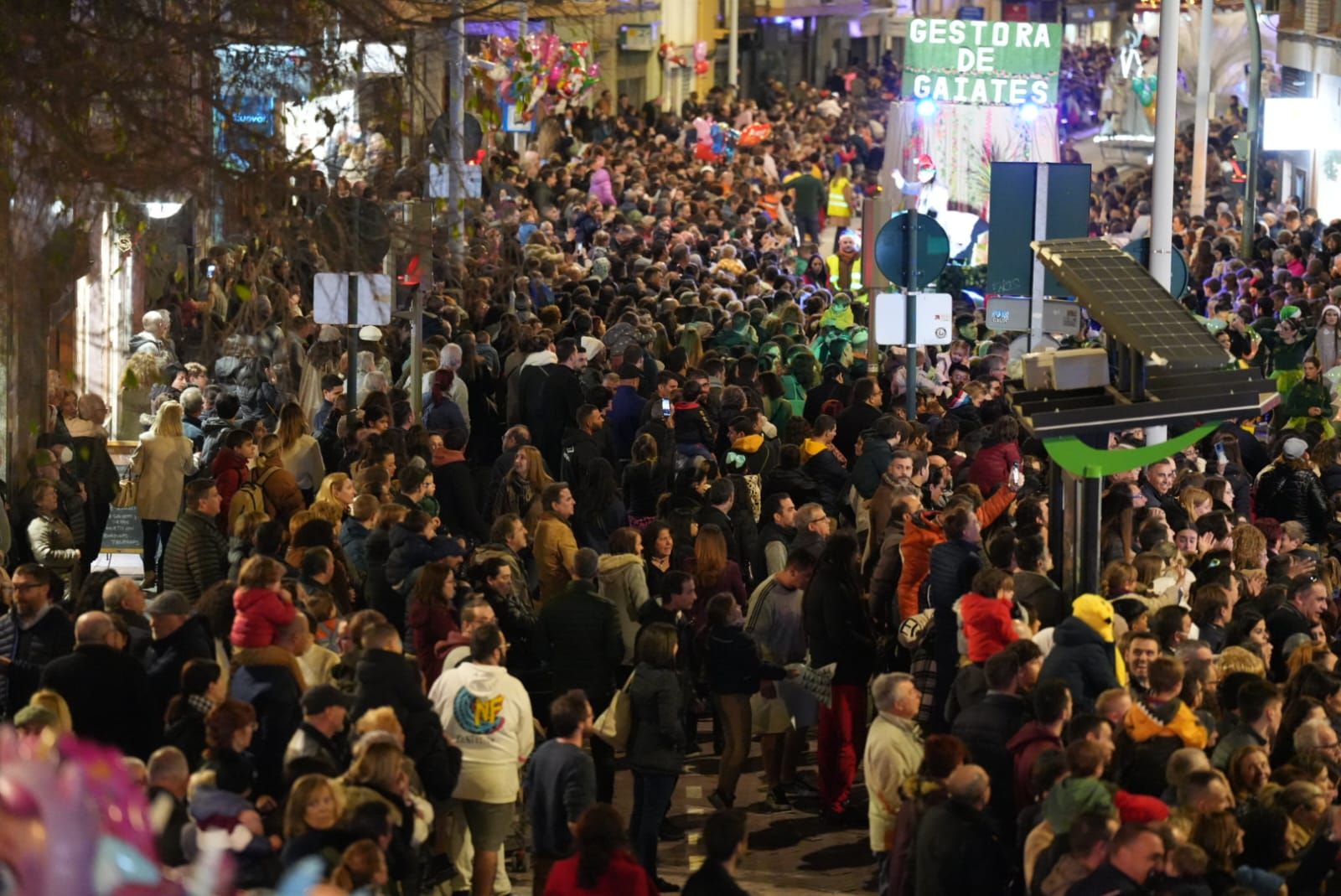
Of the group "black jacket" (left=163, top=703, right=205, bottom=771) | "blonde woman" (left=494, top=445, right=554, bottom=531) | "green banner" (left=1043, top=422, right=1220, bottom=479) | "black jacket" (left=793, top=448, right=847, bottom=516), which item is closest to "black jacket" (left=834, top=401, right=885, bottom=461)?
"black jacket" (left=793, top=448, right=847, bottom=516)

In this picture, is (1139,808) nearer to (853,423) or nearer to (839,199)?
(853,423)

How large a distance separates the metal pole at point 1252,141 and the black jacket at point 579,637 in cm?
2221

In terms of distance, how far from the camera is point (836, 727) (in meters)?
12.9

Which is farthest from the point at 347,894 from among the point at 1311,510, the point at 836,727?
the point at 1311,510

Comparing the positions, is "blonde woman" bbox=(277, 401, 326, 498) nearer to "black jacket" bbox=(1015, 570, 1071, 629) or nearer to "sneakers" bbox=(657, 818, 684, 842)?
"sneakers" bbox=(657, 818, 684, 842)

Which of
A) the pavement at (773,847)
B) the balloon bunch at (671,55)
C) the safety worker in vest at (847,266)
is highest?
the balloon bunch at (671,55)

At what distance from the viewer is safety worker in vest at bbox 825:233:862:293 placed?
30.3 meters

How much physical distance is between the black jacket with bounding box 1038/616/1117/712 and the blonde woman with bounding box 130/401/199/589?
7.16 m

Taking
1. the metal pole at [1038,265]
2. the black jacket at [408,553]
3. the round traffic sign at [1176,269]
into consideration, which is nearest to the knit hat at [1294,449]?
the round traffic sign at [1176,269]

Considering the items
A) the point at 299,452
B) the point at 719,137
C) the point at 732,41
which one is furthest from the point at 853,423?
the point at 732,41

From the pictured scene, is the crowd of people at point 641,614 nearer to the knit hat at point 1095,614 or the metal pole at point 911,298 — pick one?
the knit hat at point 1095,614

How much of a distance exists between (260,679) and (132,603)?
5.00ft

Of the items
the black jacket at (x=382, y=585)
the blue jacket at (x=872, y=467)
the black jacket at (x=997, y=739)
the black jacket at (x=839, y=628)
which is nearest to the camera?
the black jacket at (x=997, y=739)

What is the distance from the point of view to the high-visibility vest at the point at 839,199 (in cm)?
3903
